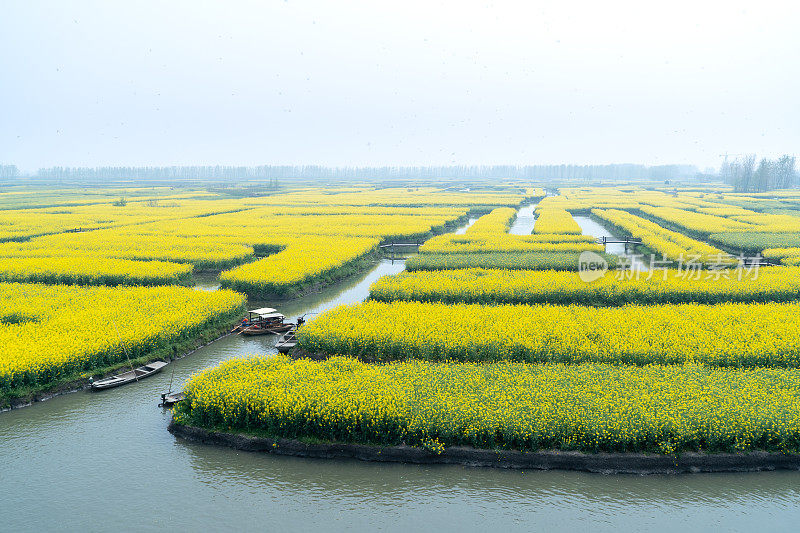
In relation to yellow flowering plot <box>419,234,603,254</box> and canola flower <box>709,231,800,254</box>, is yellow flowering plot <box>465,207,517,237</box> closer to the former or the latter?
yellow flowering plot <box>419,234,603,254</box>

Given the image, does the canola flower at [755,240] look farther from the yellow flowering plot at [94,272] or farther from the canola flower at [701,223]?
the yellow flowering plot at [94,272]

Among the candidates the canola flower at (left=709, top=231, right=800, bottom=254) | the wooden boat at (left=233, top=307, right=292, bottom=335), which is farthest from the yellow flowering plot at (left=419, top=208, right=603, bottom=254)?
the wooden boat at (left=233, top=307, right=292, bottom=335)

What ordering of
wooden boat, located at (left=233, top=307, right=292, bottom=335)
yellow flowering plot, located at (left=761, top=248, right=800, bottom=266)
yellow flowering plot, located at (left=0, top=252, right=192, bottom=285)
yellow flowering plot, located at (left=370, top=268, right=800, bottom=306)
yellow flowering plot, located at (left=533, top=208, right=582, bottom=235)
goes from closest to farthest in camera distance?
wooden boat, located at (left=233, top=307, right=292, bottom=335) < yellow flowering plot, located at (left=370, top=268, right=800, bottom=306) < yellow flowering plot, located at (left=0, top=252, right=192, bottom=285) < yellow flowering plot, located at (left=761, top=248, right=800, bottom=266) < yellow flowering plot, located at (left=533, top=208, right=582, bottom=235)

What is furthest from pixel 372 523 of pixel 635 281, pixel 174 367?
pixel 635 281

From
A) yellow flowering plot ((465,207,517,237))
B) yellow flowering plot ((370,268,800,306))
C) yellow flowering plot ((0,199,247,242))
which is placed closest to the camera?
yellow flowering plot ((370,268,800,306))

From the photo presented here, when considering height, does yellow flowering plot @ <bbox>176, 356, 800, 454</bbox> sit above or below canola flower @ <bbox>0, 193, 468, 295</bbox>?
below

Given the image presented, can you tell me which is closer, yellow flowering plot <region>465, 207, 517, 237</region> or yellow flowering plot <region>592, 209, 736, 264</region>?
yellow flowering plot <region>592, 209, 736, 264</region>

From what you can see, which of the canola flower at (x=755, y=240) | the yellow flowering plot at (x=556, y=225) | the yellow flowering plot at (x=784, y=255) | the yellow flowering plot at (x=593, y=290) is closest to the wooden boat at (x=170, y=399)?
the yellow flowering plot at (x=593, y=290)

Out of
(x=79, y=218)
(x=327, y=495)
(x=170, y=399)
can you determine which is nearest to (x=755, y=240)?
(x=327, y=495)
